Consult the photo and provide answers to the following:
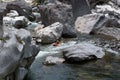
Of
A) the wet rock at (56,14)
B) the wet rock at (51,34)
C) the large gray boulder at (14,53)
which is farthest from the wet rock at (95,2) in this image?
the large gray boulder at (14,53)

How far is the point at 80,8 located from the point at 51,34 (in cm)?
1043

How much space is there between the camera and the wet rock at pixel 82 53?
755 inches

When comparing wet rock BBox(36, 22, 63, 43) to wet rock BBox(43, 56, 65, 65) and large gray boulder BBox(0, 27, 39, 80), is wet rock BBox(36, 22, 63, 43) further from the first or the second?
large gray boulder BBox(0, 27, 39, 80)

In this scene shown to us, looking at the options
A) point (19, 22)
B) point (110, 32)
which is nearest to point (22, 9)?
point (19, 22)

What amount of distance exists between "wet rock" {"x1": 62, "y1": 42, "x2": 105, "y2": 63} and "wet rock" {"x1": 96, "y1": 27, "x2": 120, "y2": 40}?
681cm

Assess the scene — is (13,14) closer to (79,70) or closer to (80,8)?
(80,8)

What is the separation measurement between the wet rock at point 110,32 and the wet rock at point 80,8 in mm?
4950

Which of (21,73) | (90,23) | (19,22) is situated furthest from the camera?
(19,22)

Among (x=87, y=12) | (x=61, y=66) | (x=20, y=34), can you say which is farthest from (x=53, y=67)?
(x=87, y=12)

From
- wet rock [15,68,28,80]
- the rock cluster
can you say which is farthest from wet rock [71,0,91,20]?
wet rock [15,68,28,80]

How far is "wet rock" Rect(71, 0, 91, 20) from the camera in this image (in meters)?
33.7

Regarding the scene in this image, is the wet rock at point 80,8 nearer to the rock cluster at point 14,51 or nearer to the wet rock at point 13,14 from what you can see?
the wet rock at point 13,14

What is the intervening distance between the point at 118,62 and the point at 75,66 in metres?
2.97

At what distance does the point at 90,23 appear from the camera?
96.5 feet
